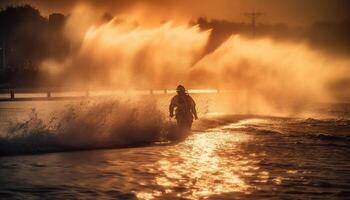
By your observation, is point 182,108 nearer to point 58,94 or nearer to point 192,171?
point 192,171

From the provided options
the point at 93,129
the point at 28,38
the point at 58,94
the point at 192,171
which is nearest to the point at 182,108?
the point at 93,129

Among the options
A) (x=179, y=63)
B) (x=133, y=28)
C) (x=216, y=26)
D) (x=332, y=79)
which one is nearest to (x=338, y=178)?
(x=133, y=28)

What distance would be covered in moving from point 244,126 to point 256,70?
133 ft

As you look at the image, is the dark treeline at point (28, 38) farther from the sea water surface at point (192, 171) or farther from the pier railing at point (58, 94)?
the sea water surface at point (192, 171)

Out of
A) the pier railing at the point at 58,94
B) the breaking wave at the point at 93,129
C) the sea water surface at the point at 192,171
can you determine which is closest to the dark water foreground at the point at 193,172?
the sea water surface at the point at 192,171

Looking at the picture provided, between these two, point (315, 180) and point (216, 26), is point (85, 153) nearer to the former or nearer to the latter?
point (315, 180)

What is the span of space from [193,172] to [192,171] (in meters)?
0.17

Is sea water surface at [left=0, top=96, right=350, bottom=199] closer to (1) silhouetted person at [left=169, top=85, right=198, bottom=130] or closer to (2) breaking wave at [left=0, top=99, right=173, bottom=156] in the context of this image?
(2) breaking wave at [left=0, top=99, right=173, bottom=156]

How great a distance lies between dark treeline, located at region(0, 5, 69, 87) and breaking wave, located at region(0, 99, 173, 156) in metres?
116

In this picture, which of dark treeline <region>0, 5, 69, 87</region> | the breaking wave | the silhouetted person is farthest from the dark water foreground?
dark treeline <region>0, 5, 69, 87</region>

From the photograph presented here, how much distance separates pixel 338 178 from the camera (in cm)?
1466

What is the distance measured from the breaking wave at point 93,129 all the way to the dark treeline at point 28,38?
116199mm

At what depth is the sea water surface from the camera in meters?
13.0

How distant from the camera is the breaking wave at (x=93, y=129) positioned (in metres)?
21.9
